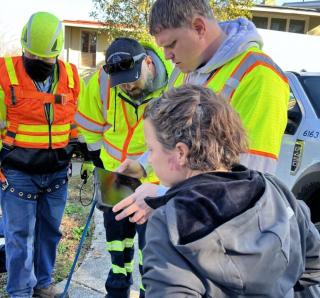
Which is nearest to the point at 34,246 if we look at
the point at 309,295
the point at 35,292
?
the point at 35,292

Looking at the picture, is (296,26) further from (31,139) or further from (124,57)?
(31,139)

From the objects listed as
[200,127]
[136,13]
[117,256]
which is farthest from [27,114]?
[136,13]

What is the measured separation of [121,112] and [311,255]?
74.4 inches

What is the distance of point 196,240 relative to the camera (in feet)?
3.35

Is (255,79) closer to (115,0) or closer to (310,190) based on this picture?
(310,190)

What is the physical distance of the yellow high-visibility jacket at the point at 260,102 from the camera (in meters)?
1.58

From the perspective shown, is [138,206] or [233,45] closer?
[138,206]

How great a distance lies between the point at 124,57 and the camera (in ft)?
8.80

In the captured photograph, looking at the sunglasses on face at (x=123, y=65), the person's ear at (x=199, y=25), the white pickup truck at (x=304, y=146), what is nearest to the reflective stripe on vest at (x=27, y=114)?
the sunglasses on face at (x=123, y=65)

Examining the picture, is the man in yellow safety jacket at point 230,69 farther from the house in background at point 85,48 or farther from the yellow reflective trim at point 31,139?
the house in background at point 85,48

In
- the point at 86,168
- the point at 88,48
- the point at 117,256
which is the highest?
the point at 86,168

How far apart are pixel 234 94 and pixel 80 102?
5.75 ft

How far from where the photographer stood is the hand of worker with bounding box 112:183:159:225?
1571 mm

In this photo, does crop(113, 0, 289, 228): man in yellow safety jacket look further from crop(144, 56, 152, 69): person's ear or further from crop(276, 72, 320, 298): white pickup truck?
crop(276, 72, 320, 298): white pickup truck
